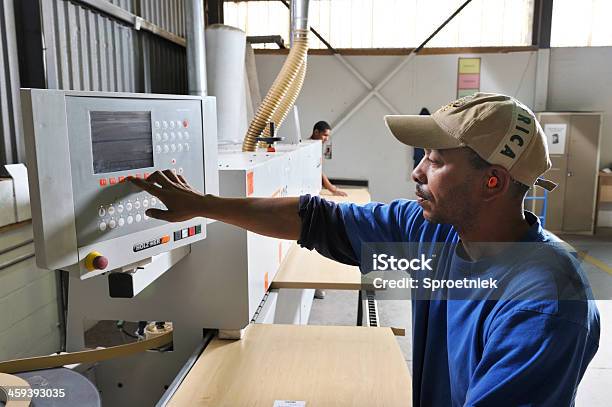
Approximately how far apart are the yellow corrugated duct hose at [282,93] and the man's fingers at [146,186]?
3.59 ft

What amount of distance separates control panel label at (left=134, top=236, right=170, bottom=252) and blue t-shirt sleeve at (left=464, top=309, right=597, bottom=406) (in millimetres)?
734

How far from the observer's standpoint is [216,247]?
1447 millimetres

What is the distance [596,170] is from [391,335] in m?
5.18

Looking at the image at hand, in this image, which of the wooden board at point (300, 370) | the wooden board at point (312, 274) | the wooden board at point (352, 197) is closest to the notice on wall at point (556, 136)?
the wooden board at point (352, 197)

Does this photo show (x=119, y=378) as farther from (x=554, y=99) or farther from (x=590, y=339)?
(x=554, y=99)

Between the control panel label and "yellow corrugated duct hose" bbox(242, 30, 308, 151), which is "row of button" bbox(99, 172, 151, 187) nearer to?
the control panel label

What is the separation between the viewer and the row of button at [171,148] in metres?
1.14

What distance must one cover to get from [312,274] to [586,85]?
5.15m

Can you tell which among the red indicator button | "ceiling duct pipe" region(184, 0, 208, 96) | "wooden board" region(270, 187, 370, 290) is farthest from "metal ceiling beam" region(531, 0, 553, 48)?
the red indicator button

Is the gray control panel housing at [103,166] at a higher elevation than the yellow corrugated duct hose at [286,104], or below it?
below

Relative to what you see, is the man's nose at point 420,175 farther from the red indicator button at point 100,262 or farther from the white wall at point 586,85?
the white wall at point 586,85

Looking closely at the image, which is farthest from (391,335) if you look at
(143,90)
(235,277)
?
(143,90)

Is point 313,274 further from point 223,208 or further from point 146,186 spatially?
point 146,186

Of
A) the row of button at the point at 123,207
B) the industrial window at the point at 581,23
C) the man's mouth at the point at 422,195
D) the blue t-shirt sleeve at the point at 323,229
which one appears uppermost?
the industrial window at the point at 581,23
